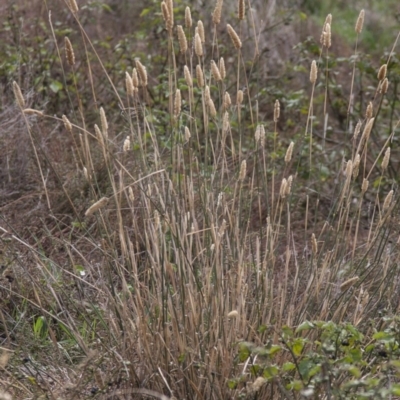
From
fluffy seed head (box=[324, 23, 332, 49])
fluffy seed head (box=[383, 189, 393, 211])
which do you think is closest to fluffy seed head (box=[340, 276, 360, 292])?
fluffy seed head (box=[383, 189, 393, 211])

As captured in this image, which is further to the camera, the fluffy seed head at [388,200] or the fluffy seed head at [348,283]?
the fluffy seed head at [388,200]

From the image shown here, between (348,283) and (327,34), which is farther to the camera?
(327,34)

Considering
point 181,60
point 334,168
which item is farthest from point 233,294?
point 181,60

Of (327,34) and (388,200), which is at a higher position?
(327,34)

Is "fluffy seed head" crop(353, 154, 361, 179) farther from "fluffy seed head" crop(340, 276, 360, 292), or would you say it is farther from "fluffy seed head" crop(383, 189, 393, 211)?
"fluffy seed head" crop(340, 276, 360, 292)

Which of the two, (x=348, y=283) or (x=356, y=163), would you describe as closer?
(x=348, y=283)

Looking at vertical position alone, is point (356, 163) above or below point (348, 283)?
above

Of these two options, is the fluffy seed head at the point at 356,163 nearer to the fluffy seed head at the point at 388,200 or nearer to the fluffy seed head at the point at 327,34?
the fluffy seed head at the point at 388,200

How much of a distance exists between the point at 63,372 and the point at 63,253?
1452 mm

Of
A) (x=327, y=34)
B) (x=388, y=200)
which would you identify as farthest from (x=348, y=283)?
(x=327, y=34)

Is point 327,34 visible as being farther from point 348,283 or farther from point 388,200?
point 348,283

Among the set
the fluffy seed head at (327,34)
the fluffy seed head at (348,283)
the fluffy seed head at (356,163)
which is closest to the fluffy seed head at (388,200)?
the fluffy seed head at (356,163)

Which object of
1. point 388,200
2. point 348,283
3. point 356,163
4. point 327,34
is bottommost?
point 348,283

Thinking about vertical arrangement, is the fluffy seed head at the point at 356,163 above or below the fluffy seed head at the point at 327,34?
below
